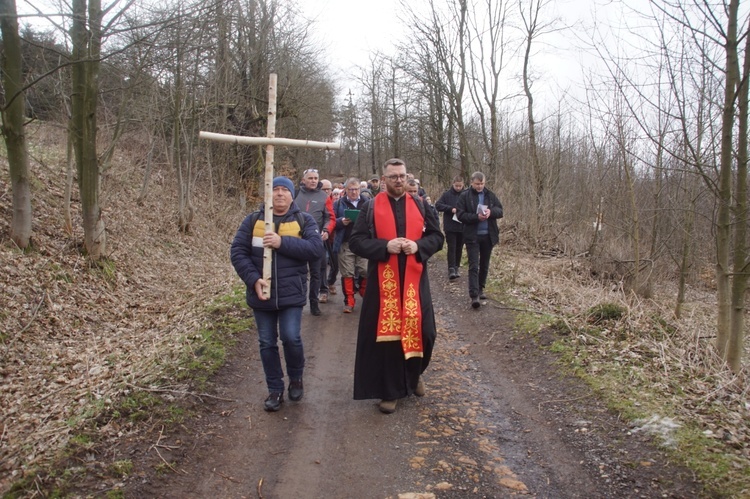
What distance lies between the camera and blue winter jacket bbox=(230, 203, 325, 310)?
4.67m

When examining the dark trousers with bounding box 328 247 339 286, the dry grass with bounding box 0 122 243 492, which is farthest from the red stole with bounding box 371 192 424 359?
the dark trousers with bounding box 328 247 339 286

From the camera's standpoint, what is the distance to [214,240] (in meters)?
16.6

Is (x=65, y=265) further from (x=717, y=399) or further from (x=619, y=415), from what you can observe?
(x=717, y=399)

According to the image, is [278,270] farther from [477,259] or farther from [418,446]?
[477,259]

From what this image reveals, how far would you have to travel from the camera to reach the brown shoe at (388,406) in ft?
15.8

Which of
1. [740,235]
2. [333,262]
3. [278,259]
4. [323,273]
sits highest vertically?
[740,235]

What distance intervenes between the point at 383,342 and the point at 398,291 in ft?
1.61

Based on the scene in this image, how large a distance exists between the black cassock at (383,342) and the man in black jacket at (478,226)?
3.59 m

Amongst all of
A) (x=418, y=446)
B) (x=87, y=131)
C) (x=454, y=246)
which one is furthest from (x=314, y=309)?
(x=87, y=131)

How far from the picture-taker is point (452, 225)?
10914 millimetres

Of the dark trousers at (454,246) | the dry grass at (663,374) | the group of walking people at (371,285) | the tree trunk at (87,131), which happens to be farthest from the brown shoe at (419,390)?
the tree trunk at (87,131)

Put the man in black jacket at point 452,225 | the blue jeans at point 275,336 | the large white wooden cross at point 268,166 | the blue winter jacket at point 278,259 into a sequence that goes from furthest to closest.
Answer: the man in black jacket at point 452,225
the blue jeans at point 275,336
the blue winter jacket at point 278,259
the large white wooden cross at point 268,166

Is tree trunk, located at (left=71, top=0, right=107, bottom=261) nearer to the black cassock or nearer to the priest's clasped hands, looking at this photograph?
the black cassock

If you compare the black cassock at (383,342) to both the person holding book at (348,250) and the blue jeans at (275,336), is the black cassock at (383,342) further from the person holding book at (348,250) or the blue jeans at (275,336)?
the person holding book at (348,250)
